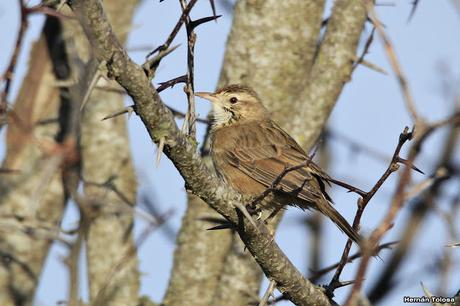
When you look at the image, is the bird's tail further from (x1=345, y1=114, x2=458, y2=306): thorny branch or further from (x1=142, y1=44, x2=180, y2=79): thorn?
(x1=345, y1=114, x2=458, y2=306): thorny branch

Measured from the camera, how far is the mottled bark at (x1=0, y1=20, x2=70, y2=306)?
6418 millimetres

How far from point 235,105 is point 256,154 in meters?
0.61

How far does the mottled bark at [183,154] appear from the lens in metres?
2.74

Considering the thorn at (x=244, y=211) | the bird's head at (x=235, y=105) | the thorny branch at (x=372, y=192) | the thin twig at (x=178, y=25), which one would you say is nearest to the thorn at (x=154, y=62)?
the thin twig at (x=178, y=25)

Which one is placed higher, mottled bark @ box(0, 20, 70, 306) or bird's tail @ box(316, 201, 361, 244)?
mottled bark @ box(0, 20, 70, 306)

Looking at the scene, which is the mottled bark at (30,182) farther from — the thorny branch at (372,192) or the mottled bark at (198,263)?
the thorny branch at (372,192)

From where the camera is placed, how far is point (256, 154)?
586cm

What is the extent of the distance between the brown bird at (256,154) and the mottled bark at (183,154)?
3.30 feet

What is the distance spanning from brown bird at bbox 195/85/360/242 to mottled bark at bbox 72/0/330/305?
3.30 feet

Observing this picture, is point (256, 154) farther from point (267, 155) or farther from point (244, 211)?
point (244, 211)

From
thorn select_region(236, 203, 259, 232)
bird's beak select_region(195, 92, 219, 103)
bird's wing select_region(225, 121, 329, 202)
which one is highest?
bird's beak select_region(195, 92, 219, 103)

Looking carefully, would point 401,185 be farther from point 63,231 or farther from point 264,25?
point 264,25

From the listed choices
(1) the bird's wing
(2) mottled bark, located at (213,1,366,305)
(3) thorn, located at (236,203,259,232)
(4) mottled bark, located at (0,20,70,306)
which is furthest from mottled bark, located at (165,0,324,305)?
(3) thorn, located at (236,203,259,232)

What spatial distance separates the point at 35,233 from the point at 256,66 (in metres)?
2.27
